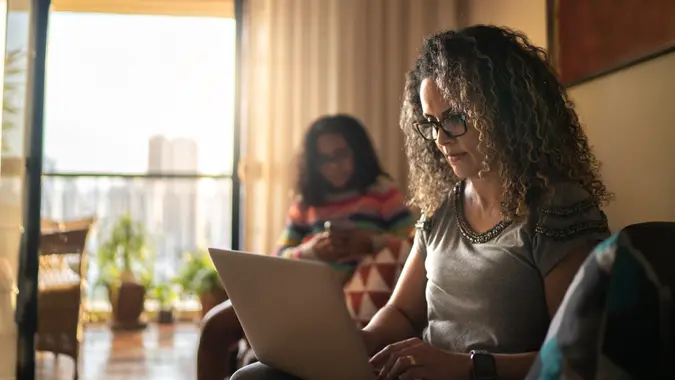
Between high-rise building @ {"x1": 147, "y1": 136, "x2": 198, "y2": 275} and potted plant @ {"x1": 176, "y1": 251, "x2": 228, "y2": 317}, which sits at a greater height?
high-rise building @ {"x1": 147, "y1": 136, "x2": 198, "y2": 275}

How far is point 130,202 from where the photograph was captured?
222 inches

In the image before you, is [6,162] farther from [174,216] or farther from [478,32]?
[174,216]

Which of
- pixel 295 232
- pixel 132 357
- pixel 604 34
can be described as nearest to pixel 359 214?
pixel 295 232

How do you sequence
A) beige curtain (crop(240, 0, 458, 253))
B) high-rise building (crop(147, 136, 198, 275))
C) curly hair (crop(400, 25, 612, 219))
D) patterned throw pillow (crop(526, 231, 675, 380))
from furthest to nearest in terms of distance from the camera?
high-rise building (crop(147, 136, 198, 275))
beige curtain (crop(240, 0, 458, 253))
curly hair (crop(400, 25, 612, 219))
patterned throw pillow (crop(526, 231, 675, 380))

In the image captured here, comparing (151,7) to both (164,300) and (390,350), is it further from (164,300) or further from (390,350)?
(390,350)

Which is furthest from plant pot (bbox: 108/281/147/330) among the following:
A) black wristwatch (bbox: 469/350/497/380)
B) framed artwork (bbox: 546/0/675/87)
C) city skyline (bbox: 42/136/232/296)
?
black wristwatch (bbox: 469/350/497/380)

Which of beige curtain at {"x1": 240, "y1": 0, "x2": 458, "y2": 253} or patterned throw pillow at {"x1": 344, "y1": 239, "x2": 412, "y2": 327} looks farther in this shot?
beige curtain at {"x1": 240, "y1": 0, "x2": 458, "y2": 253}

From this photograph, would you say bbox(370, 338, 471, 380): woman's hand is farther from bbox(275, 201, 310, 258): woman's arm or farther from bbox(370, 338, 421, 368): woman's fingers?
bbox(275, 201, 310, 258): woman's arm

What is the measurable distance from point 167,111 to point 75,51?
33.5 inches

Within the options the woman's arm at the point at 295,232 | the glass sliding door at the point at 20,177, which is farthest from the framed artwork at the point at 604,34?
the glass sliding door at the point at 20,177

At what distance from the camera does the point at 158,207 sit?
224 inches

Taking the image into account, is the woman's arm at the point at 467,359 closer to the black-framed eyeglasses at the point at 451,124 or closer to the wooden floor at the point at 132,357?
the black-framed eyeglasses at the point at 451,124

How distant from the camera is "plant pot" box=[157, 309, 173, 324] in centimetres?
523

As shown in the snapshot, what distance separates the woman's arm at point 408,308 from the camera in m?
1.43
